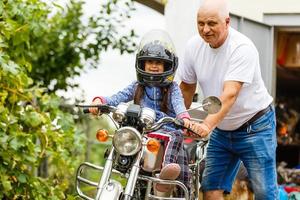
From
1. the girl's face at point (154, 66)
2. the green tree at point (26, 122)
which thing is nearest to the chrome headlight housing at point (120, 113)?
the girl's face at point (154, 66)

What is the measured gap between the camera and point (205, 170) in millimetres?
5520

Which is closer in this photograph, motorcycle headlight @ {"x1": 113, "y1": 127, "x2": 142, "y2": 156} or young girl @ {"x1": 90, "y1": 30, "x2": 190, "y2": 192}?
motorcycle headlight @ {"x1": 113, "y1": 127, "x2": 142, "y2": 156}

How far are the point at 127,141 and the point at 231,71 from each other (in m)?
0.94

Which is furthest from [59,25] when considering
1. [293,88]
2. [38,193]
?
[38,193]

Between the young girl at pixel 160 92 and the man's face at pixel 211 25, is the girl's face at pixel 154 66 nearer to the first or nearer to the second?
the young girl at pixel 160 92

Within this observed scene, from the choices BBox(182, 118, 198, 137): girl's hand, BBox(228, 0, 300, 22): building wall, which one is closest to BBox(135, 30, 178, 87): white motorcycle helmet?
BBox(182, 118, 198, 137): girl's hand

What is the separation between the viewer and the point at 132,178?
4145 millimetres

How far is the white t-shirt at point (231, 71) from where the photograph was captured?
4.86 metres

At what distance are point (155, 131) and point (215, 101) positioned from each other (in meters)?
0.36

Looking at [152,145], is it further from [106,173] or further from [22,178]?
[22,178]

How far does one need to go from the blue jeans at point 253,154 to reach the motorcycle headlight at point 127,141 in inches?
48.4

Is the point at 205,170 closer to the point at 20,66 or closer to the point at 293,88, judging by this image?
the point at 20,66

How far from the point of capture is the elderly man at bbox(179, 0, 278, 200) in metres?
4.82

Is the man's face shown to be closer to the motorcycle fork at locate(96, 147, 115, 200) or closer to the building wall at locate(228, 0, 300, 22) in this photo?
the motorcycle fork at locate(96, 147, 115, 200)
